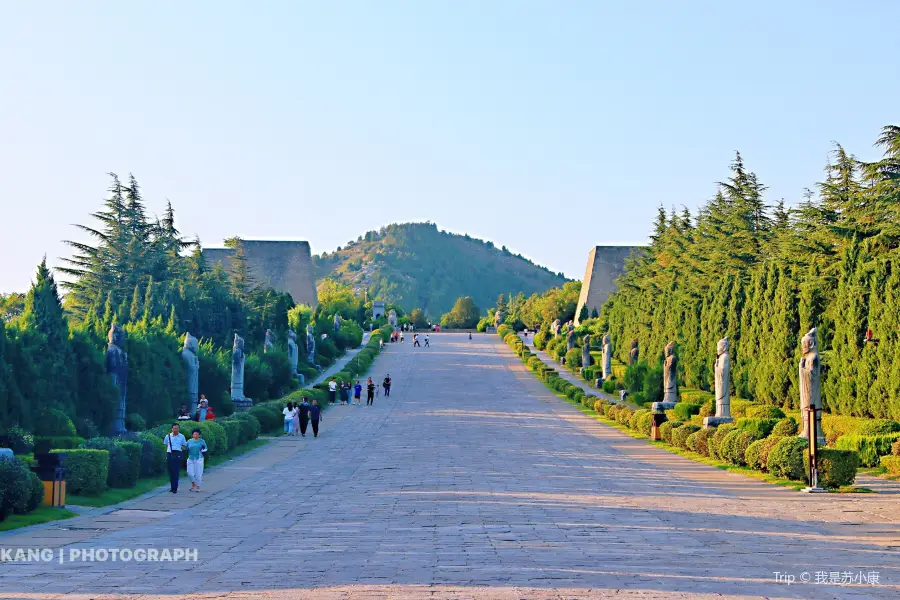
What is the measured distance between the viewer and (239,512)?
1466cm

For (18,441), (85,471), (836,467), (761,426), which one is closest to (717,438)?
(761,426)

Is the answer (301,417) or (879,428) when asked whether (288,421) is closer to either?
(301,417)

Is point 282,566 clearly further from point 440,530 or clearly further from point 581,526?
point 581,526

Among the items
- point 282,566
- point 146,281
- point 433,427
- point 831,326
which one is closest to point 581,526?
point 282,566

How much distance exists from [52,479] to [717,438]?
542 inches

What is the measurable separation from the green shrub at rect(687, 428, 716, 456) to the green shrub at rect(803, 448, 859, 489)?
618 cm

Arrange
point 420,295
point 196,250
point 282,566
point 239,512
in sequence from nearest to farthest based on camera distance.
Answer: point 282,566 < point 239,512 < point 196,250 < point 420,295

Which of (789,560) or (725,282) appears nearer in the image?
(789,560)

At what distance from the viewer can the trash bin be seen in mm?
14430

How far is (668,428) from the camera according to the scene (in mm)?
26109

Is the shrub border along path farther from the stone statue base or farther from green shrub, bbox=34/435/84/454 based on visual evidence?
green shrub, bbox=34/435/84/454

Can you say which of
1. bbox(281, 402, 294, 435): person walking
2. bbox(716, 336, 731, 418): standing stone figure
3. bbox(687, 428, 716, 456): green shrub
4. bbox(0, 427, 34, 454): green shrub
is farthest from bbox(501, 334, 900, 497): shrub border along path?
bbox(0, 427, 34, 454): green shrub

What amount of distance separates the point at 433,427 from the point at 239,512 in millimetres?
16938

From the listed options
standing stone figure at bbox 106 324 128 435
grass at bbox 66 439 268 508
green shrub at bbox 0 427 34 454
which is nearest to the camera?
grass at bbox 66 439 268 508
